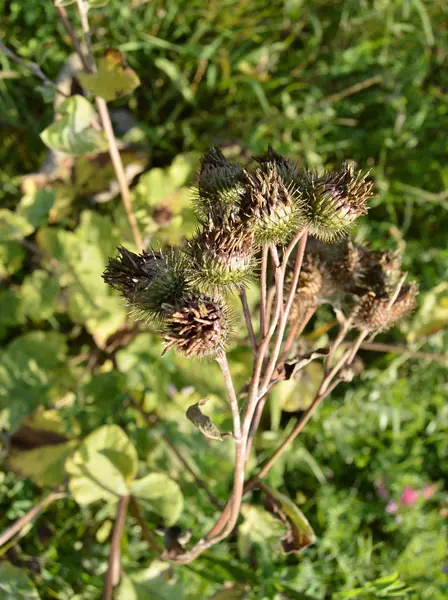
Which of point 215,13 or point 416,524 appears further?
point 215,13

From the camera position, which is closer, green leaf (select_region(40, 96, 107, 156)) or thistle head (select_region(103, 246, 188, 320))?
thistle head (select_region(103, 246, 188, 320))

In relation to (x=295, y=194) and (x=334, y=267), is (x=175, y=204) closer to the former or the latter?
(x=334, y=267)

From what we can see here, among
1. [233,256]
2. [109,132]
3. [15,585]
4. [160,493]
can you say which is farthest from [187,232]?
[15,585]

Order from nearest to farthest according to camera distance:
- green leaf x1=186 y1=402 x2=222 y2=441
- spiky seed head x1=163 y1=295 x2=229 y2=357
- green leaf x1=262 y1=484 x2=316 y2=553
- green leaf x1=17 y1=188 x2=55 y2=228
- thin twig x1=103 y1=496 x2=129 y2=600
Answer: spiky seed head x1=163 y1=295 x2=229 y2=357 → green leaf x1=186 y1=402 x2=222 y2=441 → green leaf x1=262 y1=484 x2=316 y2=553 → thin twig x1=103 y1=496 x2=129 y2=600 → green leaf x1=17 y1=188 x2=55 y2=228

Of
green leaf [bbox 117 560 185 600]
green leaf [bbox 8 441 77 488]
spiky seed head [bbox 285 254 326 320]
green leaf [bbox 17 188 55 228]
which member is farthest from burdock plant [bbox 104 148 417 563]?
green leaf [bbox 17 188 55 228]

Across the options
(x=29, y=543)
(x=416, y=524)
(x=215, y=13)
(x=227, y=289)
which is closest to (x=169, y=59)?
(x=215, y=13)

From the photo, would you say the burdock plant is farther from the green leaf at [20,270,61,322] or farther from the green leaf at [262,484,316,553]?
the green leaf at [20,270,61,322]

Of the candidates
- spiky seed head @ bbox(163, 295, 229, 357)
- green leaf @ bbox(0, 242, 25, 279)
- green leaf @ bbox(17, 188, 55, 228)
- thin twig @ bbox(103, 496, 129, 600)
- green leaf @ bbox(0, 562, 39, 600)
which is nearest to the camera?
spiky seed head @ bbox(163, 295, 229, 357)
